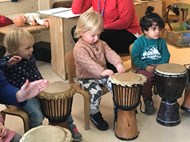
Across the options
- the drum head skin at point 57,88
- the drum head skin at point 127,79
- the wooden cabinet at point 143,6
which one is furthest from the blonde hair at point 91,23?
the wooden cabinet at point 143,6

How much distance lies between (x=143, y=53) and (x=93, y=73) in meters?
0.56

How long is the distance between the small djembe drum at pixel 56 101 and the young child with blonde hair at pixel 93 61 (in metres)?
0.33

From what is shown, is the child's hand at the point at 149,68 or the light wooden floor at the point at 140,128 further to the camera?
the child's hand at the point at 149,68

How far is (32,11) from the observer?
426 centimetres

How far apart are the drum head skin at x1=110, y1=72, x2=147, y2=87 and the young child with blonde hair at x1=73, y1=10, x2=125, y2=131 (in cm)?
10

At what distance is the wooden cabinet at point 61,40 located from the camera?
332 centimetres

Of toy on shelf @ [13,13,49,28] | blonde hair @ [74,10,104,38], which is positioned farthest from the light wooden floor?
toy on shelf @ [13,13,49,28]

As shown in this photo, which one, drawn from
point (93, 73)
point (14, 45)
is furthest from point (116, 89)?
point (14, 45)

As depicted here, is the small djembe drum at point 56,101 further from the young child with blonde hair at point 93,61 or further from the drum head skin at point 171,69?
the drum head skin at point 171,69

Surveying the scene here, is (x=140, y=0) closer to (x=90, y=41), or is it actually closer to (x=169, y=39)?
(x=169, y=39)

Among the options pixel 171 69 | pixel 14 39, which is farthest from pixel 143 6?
pixel 14 39

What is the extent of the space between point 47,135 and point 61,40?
1964 millimetres

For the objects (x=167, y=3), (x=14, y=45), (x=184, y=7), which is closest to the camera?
(x=14, y=45)

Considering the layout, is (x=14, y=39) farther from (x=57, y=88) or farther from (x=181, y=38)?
(x=181, y=38)
